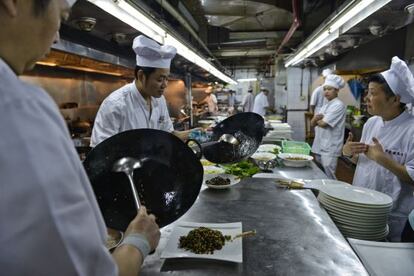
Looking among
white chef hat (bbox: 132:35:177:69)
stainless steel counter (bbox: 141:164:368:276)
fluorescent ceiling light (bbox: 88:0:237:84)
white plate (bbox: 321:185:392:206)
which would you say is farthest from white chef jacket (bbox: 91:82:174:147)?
white plate (bbox: 321:185:392:206)

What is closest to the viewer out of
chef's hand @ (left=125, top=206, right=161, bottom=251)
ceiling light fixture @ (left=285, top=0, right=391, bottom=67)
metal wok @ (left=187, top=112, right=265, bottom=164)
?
chef's hand @ (left=125, top=206, right=161, bottom=251)

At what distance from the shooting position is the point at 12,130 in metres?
0.39

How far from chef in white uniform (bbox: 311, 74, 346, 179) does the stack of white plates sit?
9.06 ft

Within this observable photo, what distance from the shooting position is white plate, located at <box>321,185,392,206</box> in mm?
1494

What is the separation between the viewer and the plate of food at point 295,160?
8.27ft

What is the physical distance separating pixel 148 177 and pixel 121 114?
1.05 metres

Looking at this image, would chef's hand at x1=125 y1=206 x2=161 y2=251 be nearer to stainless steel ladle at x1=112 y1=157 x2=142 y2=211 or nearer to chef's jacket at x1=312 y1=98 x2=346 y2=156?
stainless steel ladle at x1=112 y1=157 x2=142 y2=211

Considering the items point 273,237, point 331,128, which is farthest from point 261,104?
point 273,237

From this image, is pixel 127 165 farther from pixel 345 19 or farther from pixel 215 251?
pixel 345 19

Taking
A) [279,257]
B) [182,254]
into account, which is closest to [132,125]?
[182,254]

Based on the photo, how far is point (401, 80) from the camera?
1.86m

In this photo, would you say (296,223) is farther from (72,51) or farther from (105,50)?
→ (105,50)

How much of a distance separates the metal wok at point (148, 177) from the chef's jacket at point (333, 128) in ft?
11.8

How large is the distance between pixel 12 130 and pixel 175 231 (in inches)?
36.3
